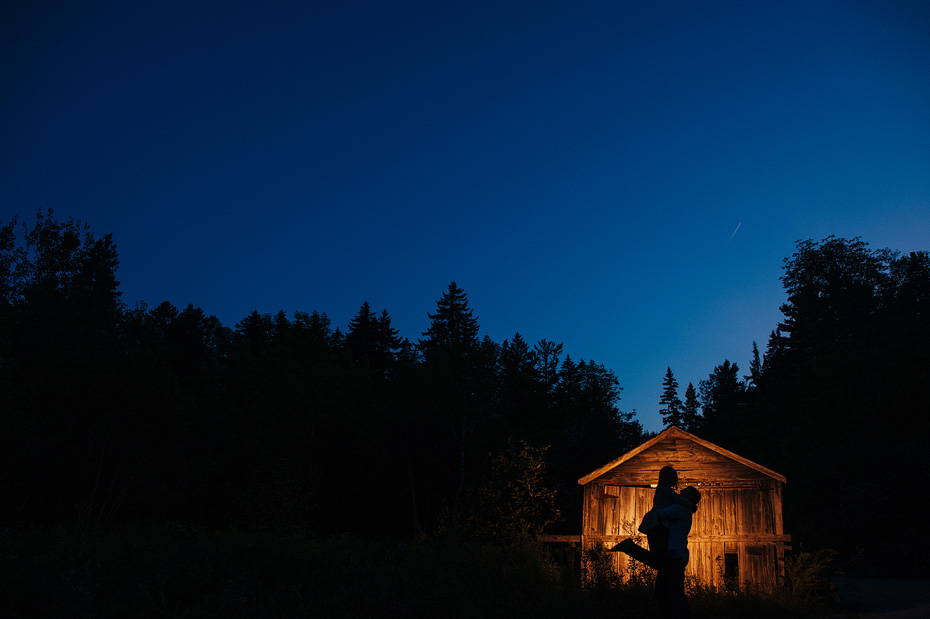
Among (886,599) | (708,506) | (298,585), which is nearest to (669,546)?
(298,585)

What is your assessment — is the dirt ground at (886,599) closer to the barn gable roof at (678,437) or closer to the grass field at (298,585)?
the grass field at (298,585)

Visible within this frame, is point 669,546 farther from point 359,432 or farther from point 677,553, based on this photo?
point 359,432

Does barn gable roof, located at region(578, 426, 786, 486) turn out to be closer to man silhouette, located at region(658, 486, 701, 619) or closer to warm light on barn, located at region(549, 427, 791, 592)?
warm light on barn, located at region(549, 427, 791, 592)

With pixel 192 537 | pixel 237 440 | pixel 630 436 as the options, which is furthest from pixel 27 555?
pixel 630 436

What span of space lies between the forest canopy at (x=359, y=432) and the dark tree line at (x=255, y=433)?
0.32 feet

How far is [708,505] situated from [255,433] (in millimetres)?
25875

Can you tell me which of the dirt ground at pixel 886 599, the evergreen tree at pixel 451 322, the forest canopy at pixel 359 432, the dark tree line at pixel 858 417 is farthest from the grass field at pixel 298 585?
the evergreen tree at pixel 451 322

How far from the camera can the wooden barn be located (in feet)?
46.3

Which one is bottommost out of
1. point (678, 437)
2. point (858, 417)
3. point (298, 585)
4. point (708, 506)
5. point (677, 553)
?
point (298, 585)

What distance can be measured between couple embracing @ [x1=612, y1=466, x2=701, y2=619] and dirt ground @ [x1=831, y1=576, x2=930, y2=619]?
776cm

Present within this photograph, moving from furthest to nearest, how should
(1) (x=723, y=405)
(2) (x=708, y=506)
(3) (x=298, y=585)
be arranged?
1. (1) (x=723, y=405)
2. (2) (x=708, y=506)
3. (3) (x=298, y=585)

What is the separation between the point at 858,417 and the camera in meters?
30.3

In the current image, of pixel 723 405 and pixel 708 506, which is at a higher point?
pixel 723 405

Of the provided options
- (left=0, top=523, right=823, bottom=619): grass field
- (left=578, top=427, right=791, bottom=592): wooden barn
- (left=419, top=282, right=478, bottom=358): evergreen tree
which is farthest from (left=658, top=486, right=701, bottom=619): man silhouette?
(left=419, top=282, right=478, bottom=358): evergreen tree
